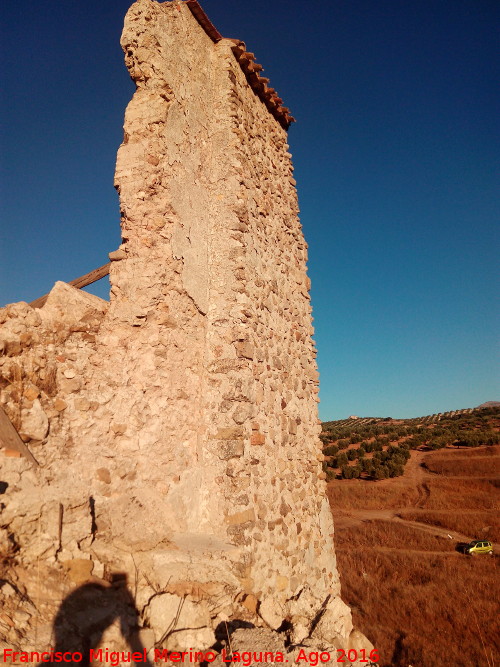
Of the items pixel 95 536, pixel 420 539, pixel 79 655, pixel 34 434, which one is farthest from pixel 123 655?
pixel 420 539

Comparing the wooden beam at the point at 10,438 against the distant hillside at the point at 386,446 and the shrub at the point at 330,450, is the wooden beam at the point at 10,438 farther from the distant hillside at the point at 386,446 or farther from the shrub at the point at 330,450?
the shrub at the point at 330,450

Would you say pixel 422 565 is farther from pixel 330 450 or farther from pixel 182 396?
pixel 330 450

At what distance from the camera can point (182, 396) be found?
3.63m

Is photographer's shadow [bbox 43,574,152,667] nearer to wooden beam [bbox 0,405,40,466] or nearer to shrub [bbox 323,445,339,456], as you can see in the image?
wooden beam [bbox 0,405,40,466]

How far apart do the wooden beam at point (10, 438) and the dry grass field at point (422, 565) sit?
5216mm

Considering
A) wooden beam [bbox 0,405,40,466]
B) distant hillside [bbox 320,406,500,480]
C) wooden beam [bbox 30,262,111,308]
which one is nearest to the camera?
wooden beam [bbox 0,405,40,466]

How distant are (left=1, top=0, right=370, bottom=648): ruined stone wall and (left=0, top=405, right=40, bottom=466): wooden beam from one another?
75 millimetres

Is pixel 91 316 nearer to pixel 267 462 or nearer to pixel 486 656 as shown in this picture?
pixel 267 462

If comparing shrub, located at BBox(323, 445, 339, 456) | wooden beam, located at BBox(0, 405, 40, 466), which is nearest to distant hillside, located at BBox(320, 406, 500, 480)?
shrub, located at BBox(323, 445, 339, 456)

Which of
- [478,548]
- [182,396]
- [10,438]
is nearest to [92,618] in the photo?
[10,438]

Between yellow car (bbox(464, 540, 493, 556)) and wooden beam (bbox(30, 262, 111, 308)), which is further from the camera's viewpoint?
yellow car (bbox(464, 540, 493, 556))

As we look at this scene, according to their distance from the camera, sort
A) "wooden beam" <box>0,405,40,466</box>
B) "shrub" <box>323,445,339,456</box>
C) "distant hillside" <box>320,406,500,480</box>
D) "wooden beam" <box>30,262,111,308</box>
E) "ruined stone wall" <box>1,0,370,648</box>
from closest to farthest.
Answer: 1. "wooden beam" <box>0,405,40,466</box>
2. "ruined stone wall" <box>1,0,370,648</box>
3. "wooden beam" <box>30,262,111,308</box>
4. "distant hillside" <box>320,406,500,480</box>
5. "shrub" <box>323,445,339,456</box>

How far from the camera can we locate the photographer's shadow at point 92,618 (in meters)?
2.25

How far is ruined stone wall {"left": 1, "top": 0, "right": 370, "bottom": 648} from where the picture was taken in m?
2.89
